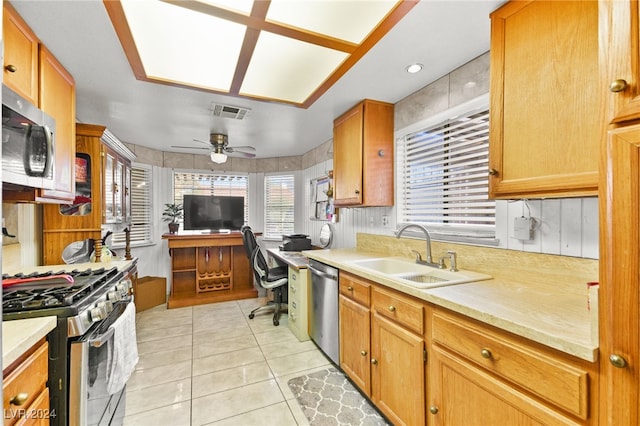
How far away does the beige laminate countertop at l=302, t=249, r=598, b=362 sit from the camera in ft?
2.96

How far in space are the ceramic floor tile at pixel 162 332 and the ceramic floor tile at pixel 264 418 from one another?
5.09ft

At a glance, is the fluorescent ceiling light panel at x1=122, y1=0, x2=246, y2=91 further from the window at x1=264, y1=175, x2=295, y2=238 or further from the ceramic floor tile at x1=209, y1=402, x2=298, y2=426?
the window at x1=264, y1=175, x2=295, y2=238

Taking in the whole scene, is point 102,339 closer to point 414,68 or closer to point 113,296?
point 113,296

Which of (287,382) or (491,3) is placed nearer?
(491,3)

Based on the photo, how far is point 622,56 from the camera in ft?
2.65

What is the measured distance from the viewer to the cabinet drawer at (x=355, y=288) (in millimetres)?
1916

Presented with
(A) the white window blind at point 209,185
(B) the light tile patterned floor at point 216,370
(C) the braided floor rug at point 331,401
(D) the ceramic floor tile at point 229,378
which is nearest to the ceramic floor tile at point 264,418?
(B) the light tile patterned floor at point 216,370

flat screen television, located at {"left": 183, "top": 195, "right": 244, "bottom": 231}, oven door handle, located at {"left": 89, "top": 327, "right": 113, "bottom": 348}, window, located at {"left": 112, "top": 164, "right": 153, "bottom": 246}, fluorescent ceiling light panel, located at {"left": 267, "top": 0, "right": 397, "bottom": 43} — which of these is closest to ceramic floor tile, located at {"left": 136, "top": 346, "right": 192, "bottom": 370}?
oven door handle, located at {"left": 89, "top": 327, "right": 113, "bottom": 348}

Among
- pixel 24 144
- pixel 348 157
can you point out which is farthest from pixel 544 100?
pixel 24 144

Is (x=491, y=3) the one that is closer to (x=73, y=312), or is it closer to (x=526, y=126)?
(x=526, y=126)

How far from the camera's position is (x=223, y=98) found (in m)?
2.48

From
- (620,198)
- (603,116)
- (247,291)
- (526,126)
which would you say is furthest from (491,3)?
(247,291)

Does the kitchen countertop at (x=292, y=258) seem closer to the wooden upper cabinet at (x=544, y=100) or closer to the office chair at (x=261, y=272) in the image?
the office chair at (x=261, y=272)

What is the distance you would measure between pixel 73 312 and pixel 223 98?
6.24 ft
